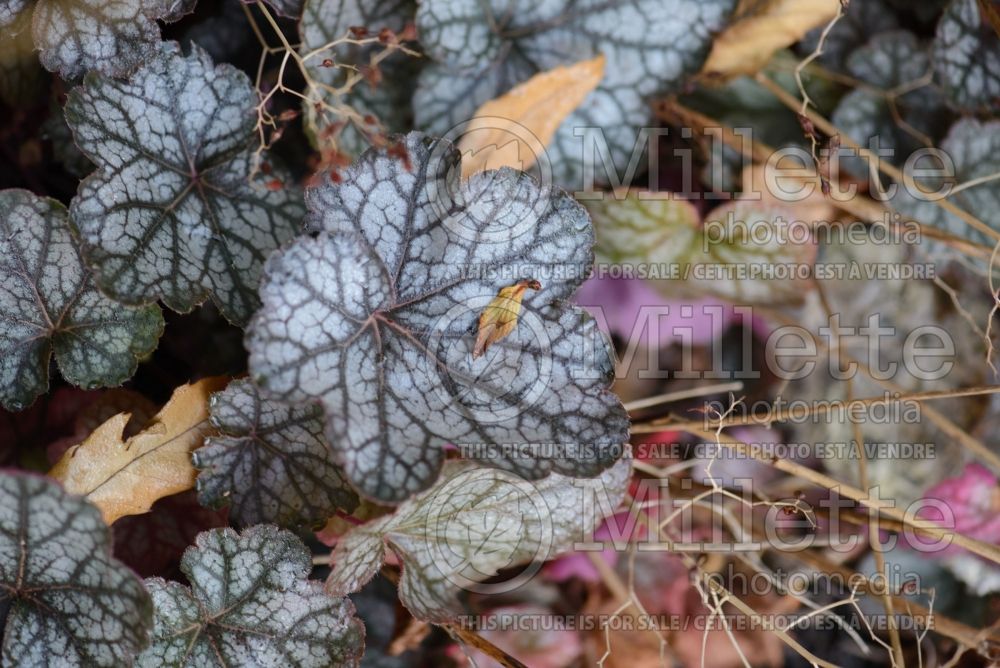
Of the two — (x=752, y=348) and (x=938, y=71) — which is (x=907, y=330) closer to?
(x=752, y=348)

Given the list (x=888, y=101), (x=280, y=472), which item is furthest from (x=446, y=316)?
(x=888, y=101)

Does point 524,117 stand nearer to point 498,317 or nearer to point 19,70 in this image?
point 498,317

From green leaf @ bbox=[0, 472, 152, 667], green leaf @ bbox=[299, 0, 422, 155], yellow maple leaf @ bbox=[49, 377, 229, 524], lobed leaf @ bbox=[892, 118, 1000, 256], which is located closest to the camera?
green leaf @ bbox=[0, 472, 152, 667]

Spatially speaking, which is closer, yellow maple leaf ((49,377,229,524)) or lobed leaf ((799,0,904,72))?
yellow maple leaf ((49,377,229,524))

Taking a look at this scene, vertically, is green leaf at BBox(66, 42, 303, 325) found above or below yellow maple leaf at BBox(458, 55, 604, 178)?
Result: above

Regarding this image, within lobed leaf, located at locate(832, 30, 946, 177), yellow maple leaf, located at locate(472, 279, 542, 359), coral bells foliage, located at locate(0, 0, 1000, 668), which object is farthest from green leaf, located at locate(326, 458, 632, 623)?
lobed leaf, located at locate(832, 30, 946, 177)

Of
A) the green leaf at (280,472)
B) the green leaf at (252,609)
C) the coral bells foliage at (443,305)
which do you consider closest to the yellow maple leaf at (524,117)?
the coral bells foliage at (443,305)

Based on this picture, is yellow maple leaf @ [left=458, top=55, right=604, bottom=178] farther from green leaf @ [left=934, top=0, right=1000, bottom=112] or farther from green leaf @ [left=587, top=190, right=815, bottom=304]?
green leaf @ [left=934, top=0, right=1000, bottom=112]

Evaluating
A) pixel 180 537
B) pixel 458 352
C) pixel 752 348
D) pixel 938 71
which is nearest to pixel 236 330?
pixel 180 537
